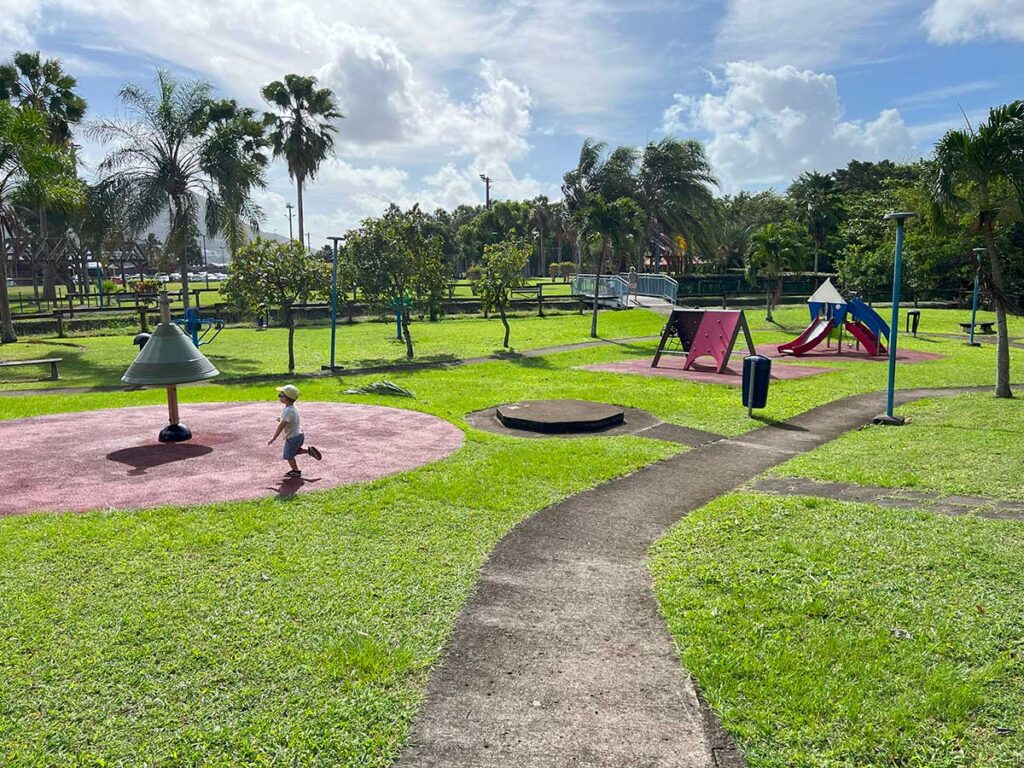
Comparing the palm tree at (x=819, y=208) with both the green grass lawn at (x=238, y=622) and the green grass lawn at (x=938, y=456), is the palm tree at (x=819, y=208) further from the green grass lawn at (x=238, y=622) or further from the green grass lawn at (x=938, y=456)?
the green grass lawn at (x=238, y=622)

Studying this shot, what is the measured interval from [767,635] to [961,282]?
169ft

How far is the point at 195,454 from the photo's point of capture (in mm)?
11547

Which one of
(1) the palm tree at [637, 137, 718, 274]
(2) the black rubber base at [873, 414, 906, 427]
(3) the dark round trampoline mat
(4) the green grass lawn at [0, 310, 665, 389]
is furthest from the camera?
(1) the palm tree at [637, 137, 718, 274]

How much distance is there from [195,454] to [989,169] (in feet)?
55.0

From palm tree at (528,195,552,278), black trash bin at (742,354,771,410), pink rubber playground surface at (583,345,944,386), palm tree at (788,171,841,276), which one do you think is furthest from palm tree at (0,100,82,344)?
palm tree at (528,195,552,278)

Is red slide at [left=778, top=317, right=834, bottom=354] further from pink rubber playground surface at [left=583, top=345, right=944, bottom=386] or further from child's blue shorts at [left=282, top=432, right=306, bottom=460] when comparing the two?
child's blue shorts at [left=282, top=432, right=306, bottom=460]

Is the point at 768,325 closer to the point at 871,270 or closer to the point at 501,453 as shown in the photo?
the point at 871,270

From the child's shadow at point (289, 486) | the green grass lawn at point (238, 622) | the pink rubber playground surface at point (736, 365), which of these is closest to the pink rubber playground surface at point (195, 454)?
the child's shadow at point (289, 486)

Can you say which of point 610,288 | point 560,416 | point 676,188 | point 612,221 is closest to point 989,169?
point 560,416

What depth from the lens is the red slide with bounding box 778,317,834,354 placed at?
26.5 m

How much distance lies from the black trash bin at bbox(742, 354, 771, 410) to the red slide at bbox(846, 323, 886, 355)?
563 inches

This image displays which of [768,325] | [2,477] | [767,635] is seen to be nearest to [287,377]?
[2,477]

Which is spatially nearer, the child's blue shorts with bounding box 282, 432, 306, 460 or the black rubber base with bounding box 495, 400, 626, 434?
the child's blue shorts with bounding box 282, 432, 306, 460

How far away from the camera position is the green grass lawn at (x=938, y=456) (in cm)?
964
